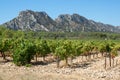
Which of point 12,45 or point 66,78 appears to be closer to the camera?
point 66,78

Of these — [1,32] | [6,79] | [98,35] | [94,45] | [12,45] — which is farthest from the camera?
[98,35]

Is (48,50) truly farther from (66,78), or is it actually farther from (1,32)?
(1,32)

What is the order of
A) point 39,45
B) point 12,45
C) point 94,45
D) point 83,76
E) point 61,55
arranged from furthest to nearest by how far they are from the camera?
point 94,45 → point 12,45 → point 39,45 → point 61,55 → point 83,76

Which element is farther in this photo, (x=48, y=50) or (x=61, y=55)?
(x=48, y=50)

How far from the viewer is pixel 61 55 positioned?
53938 millimetres

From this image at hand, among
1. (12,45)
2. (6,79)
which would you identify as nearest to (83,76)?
(6,79)

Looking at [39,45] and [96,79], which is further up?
[39,45]

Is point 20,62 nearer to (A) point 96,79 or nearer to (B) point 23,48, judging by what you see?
(B) point 23,48

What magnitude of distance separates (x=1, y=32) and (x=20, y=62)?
8457cm

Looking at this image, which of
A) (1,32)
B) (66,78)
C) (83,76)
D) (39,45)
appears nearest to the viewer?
(66,78)

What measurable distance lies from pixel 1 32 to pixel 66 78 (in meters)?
102

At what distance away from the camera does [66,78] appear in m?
38.5

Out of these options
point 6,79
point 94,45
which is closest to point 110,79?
point 6,79

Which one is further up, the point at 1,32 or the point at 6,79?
the point at 1,32
